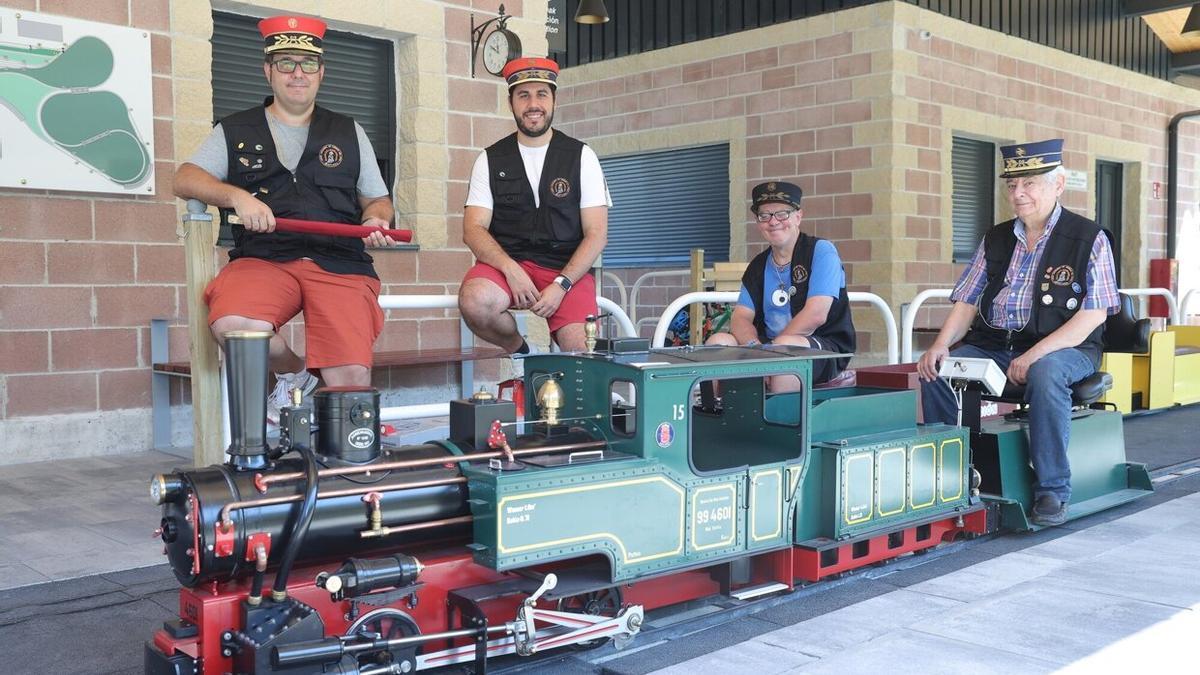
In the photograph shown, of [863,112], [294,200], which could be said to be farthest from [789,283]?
[863,112]

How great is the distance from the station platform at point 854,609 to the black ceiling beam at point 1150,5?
1068cm

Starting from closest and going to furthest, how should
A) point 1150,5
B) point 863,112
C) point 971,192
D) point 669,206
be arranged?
point 863,112
point 971,192
point 669,206
point 1150,5

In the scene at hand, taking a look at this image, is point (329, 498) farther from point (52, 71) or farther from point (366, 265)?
point (52, 71)

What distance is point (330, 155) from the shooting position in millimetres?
4129

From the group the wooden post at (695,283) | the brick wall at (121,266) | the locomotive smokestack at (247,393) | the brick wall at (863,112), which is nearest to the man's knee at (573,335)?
the locomotive smokestack at (247,393)

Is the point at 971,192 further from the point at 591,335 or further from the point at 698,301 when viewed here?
the point at 591,335

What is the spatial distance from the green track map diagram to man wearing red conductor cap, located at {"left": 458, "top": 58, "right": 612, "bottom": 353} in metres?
2.89

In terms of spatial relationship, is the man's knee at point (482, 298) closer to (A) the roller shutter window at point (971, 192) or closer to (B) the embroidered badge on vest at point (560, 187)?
(B) the embroidered badge on vest at point (560, 187)

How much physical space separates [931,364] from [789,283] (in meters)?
0.82

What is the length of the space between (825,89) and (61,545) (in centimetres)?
→ 900

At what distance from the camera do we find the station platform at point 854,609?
317 centimetres

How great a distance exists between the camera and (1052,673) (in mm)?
3014

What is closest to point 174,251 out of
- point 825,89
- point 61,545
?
point 61,545

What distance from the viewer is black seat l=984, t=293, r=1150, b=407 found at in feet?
16.9
